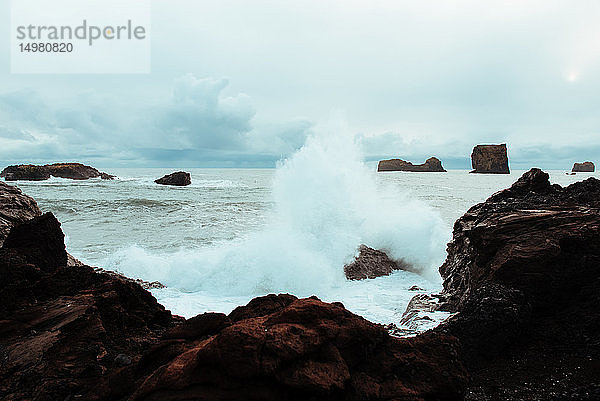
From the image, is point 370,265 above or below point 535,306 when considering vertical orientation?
below

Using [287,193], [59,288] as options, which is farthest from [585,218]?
[287,193]

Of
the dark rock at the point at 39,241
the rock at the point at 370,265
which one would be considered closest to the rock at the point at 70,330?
the dark rock at the point at 39,241

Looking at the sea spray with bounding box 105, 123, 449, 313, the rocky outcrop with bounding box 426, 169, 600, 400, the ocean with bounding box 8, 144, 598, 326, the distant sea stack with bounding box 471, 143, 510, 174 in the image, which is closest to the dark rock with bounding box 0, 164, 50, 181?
the ocean with bounding box 8, 144, 598, 326

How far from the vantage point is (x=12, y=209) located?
6082mm

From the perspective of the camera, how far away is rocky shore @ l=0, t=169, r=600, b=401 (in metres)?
2.00

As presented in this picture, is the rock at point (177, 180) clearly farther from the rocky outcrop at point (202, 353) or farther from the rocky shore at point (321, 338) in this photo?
the rocky outcrop at point (202, 353)

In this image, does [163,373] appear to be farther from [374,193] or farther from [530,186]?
[374,193]

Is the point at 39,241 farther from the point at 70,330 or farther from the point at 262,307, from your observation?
the point at 262,307

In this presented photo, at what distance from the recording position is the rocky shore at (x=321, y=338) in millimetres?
1996

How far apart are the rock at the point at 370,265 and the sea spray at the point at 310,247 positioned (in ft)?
0.70

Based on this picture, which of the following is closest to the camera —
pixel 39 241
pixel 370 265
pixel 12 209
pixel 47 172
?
pixel 39 241

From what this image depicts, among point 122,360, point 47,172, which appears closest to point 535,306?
point 122,360

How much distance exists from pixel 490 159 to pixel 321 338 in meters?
89.4

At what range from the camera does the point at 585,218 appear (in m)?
3.86
